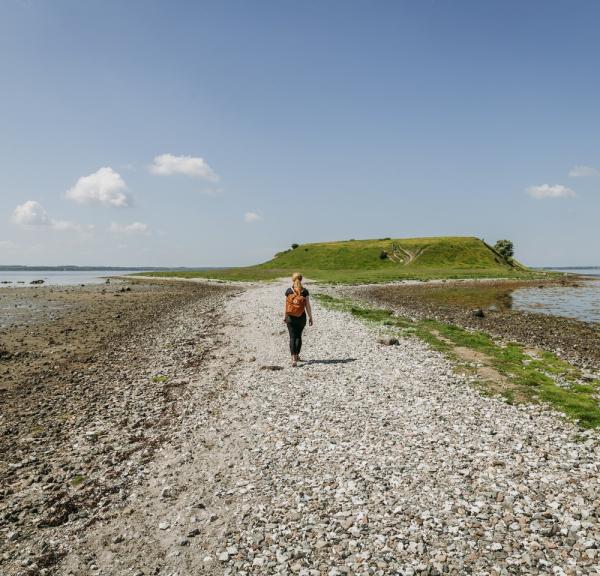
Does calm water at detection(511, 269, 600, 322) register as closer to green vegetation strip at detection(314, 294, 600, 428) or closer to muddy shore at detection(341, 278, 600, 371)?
muddy shore at detection(341, 278, 600, 371)

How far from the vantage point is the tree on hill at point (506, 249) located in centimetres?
17750

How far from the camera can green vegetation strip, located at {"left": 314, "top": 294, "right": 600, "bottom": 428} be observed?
15.3 meters

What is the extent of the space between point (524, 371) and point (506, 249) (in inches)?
7054

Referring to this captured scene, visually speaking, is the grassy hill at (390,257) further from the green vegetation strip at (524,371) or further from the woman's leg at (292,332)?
the woman's leg at (292,332)

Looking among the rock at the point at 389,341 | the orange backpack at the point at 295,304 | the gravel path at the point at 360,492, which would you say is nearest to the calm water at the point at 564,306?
the rock at the point at 389,341

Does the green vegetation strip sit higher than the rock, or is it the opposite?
the rock

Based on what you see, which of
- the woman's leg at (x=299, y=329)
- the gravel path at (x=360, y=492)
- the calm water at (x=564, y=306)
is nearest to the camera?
the gravel path at (x=360, y=492)

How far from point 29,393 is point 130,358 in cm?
640

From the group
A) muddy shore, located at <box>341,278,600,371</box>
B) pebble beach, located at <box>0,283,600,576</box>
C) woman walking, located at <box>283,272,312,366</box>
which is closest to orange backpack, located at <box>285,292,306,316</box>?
woman walking, located at <box>283,272,312,366</box>

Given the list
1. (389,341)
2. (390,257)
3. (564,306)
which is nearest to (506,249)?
(390,257)

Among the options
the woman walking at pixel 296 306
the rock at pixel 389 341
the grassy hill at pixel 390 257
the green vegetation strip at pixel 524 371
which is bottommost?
the green vegetation strip at pixel 524 371

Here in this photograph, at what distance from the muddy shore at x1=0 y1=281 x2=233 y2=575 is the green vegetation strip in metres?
14.0

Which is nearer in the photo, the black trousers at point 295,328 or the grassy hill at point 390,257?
the black trousers at point 295,328

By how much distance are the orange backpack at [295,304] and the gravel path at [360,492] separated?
Answer: 462 cm
